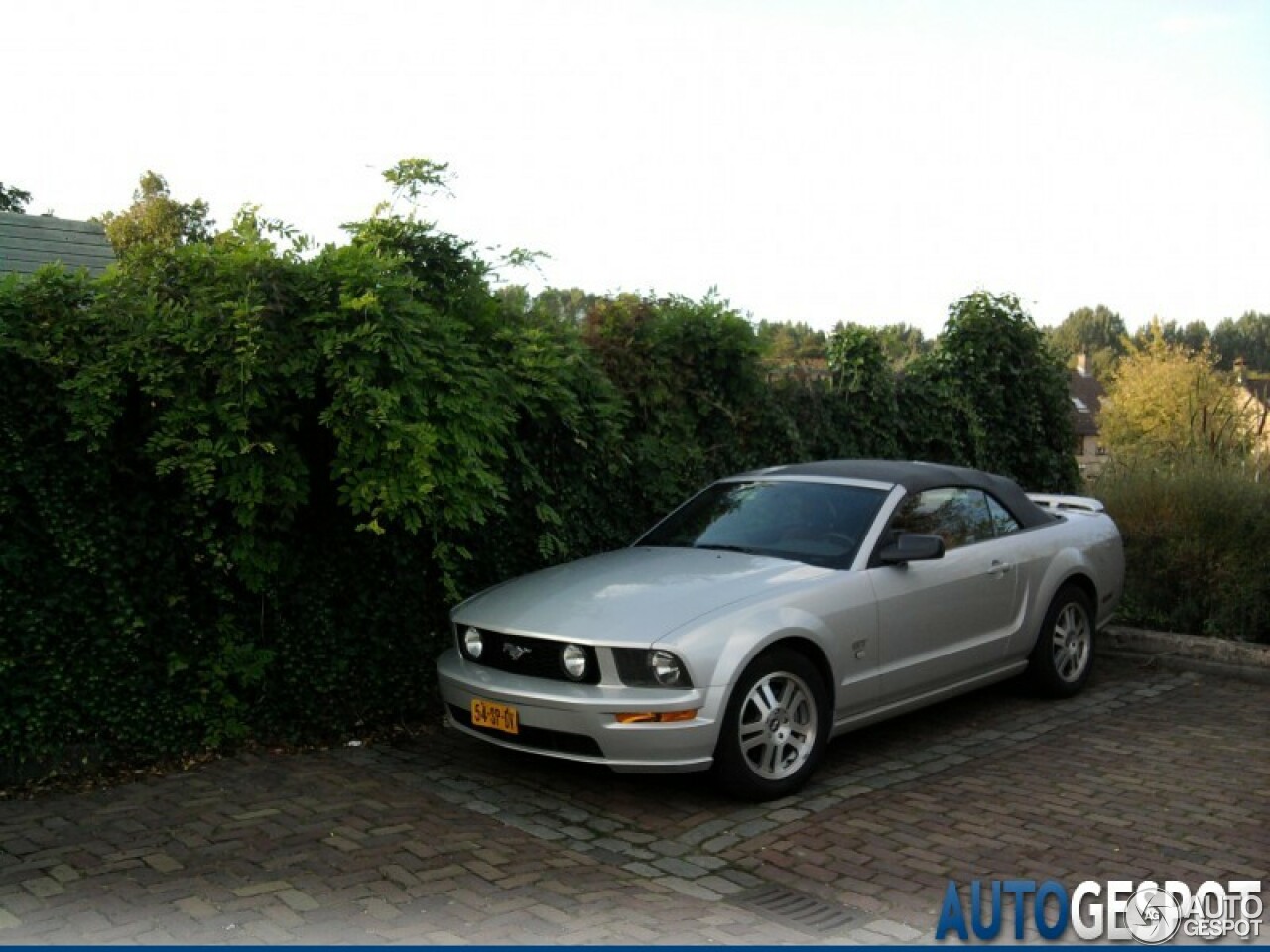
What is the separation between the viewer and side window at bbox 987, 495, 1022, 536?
7.66 meters

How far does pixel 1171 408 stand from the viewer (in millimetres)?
35781

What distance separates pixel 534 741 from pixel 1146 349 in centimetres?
5066

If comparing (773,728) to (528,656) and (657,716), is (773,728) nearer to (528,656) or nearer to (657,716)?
(657,716)

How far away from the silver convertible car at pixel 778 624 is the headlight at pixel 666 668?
1 centimetres

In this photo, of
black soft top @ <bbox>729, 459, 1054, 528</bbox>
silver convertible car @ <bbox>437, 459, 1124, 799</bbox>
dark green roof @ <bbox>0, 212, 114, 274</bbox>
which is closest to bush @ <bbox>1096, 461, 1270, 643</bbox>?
silver convertible car @ <bbox>437, 459, 1124, 799</bbox>

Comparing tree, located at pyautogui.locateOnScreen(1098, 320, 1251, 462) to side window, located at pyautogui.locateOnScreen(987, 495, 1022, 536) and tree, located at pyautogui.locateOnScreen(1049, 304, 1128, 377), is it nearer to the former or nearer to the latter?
side window, located at pyautogui.locateOnScreen(987, 495, 1022, 536)

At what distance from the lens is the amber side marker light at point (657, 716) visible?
18.2ft

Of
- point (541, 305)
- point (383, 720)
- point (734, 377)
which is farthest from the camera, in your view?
point (734, 377)

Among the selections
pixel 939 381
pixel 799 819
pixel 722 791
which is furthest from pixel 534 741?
pixel 939 381

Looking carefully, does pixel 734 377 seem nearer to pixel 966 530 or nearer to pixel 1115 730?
pixel 966 530

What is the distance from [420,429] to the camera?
6375 mm

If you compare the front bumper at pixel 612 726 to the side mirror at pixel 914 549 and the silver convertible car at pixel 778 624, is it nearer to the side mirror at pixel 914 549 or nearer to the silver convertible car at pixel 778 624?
the silver convertible car at pixel 778 624

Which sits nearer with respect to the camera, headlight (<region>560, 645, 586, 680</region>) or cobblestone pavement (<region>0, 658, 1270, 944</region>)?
cobblestone pavement (<region>0, 658, 1270, 944</region>)

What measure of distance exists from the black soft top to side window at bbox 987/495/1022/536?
51 mm
